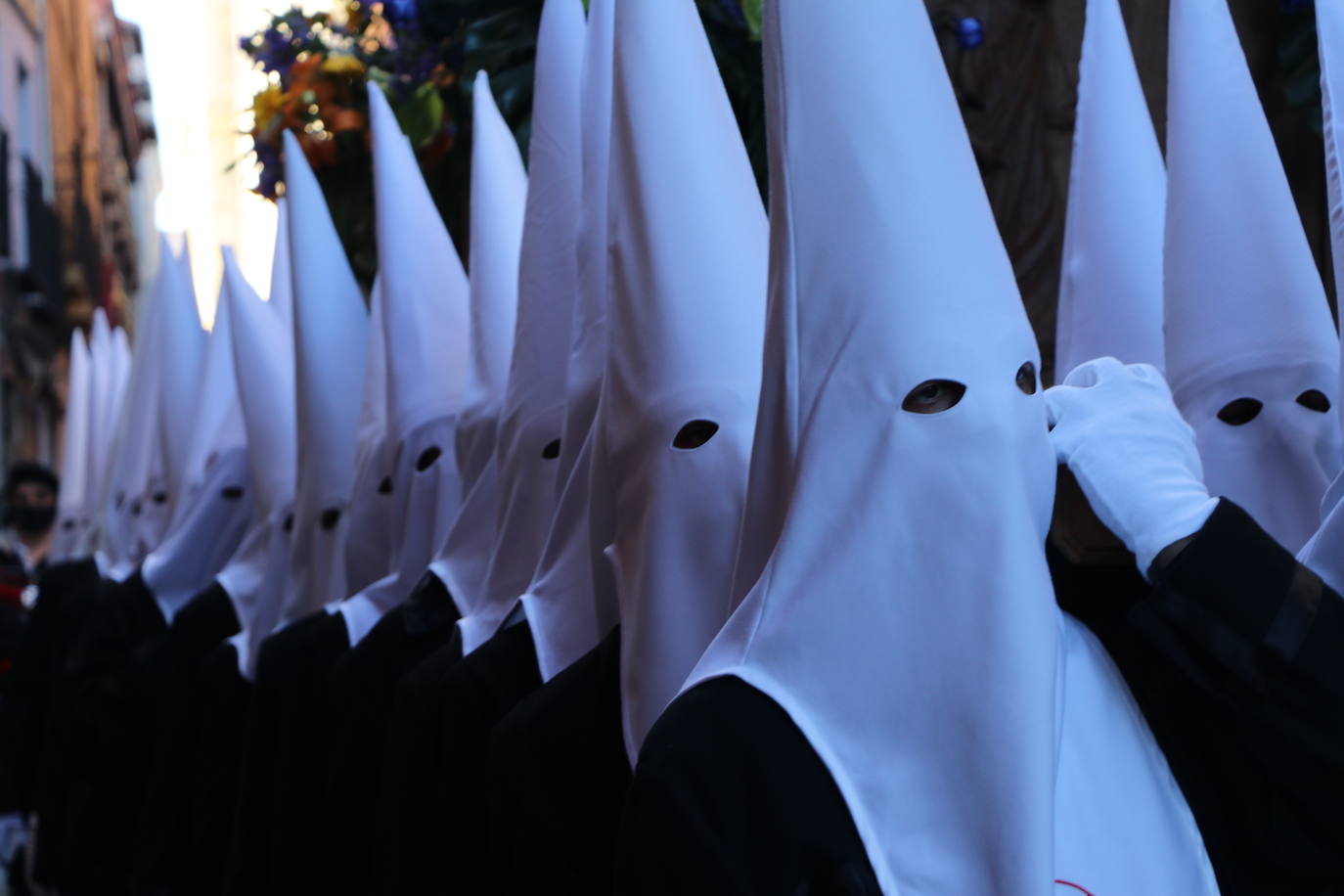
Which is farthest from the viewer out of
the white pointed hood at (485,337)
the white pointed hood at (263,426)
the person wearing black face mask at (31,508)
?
the person wearing black face mask at (31,508)

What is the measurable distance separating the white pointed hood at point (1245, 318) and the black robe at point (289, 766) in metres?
2.19

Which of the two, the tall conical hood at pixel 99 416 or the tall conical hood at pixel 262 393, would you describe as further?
the tall conical hood at pixel 99 416

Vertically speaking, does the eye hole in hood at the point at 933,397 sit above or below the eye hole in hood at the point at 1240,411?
above

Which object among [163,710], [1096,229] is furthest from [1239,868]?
[163,710]

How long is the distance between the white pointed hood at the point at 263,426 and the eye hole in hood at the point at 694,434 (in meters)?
2.78

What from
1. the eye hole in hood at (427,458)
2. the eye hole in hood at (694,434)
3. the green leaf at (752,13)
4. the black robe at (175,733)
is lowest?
the black robe at (175,733)

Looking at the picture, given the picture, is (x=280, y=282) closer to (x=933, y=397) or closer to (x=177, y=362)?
(x=177, y=362)

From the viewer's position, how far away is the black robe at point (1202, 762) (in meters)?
1.83

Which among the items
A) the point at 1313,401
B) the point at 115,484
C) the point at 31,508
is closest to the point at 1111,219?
the point at 1313,401

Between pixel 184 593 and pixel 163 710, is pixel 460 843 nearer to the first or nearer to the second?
pixel 163 710

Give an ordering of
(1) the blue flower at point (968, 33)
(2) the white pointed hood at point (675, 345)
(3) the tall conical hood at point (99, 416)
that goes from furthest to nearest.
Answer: (3) the tall conical hood at point (99, 416), (1) the blue flower at point (968, 33), (2) the white pointed hood at point (675, 345)

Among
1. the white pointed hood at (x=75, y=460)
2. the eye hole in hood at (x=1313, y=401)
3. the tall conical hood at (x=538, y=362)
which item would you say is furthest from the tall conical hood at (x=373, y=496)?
the white pointed hood at (x=75, y=460)

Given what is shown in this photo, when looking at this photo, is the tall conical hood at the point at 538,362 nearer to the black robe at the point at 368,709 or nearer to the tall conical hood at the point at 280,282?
the black robe at the point at 368,709

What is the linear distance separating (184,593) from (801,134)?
4.41 metres
